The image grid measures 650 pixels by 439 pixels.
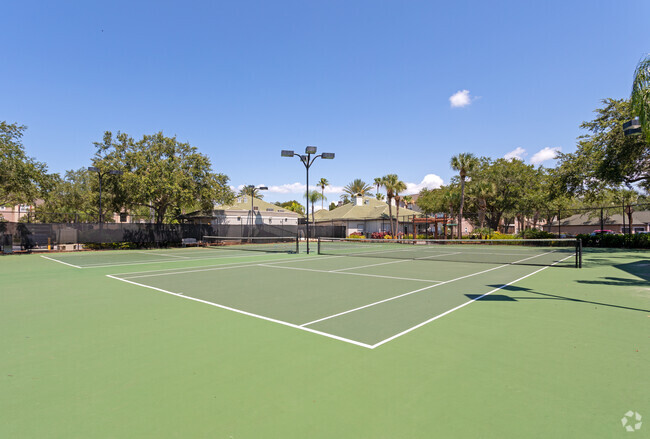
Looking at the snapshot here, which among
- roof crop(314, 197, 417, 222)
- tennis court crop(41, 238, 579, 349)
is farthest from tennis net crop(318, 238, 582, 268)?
roof crop(314, 197, 417, 222)

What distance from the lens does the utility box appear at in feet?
78.0

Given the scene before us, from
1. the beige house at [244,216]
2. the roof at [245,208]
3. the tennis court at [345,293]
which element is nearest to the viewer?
the tennis court at [345,293]

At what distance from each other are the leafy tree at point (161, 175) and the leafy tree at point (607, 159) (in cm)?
2860

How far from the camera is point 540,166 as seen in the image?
42.4 metres

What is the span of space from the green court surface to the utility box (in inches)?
827

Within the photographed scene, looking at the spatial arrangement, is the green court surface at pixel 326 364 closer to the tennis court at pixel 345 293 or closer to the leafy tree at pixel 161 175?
the tennis court at pixel 345 293

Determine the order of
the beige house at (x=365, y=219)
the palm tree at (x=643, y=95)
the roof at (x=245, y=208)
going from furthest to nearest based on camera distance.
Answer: the beige house at (x=365, y=219), the roof at (x=245, y=208), the palm tree at (x=643, y=95)

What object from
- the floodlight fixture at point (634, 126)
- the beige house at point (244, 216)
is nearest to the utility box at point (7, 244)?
the beige house at point (244, 216)

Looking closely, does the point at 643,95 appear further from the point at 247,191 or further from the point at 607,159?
the point at 247,191

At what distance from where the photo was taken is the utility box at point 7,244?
23.8 metres

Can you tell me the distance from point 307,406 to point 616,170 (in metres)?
23.6

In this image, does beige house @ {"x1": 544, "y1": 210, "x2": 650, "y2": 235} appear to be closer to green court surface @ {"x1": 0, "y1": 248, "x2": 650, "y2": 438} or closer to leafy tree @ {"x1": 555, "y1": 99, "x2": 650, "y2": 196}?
leafy tree @ {"x1": 555, "y1": 99, "x2": 650, "y2": 196}

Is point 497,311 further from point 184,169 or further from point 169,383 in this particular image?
point 184,169

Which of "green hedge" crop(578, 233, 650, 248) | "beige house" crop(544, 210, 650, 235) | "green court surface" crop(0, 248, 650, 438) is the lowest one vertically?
"green court surface" crop(0, 248, 650, 438)
